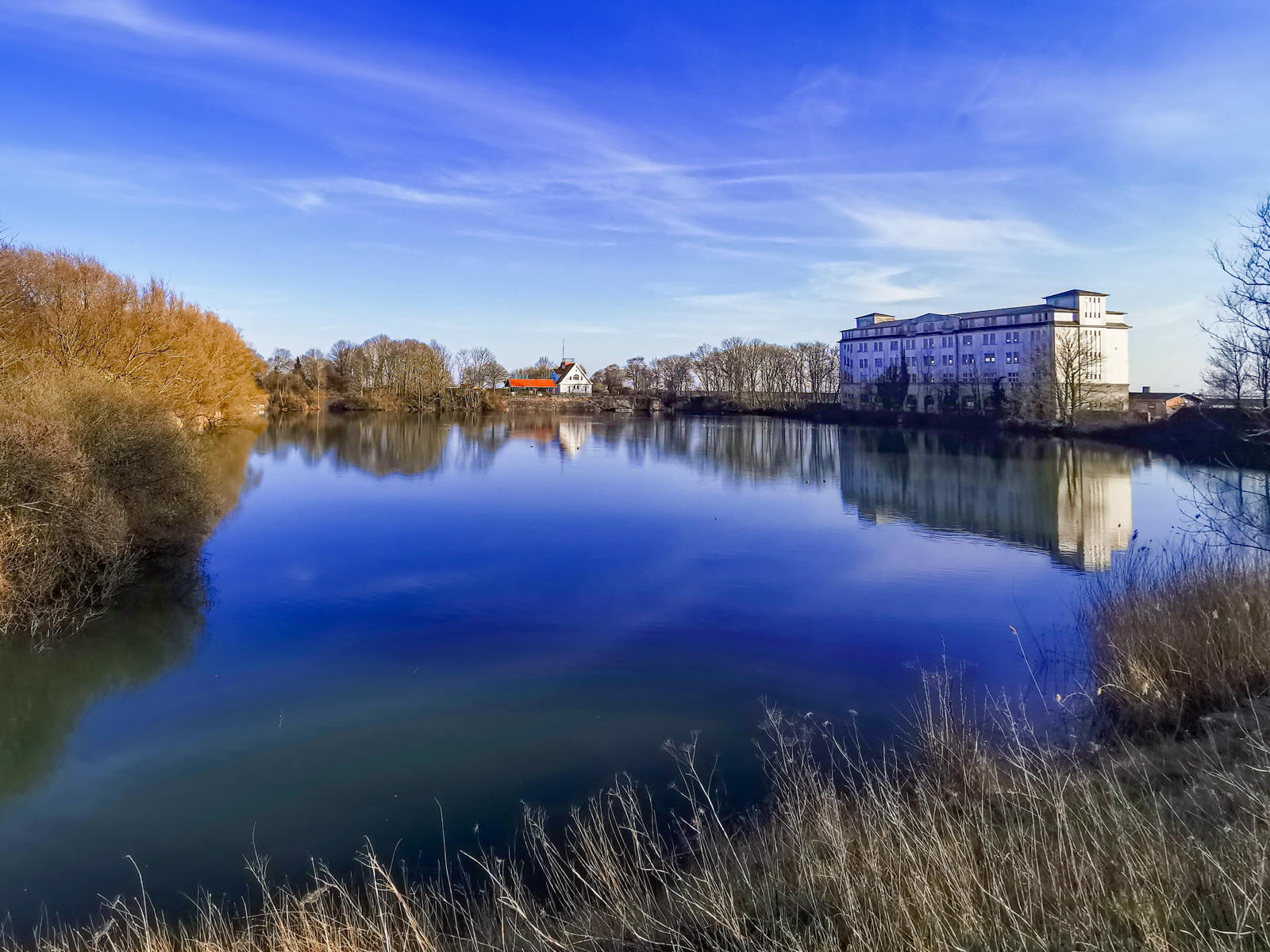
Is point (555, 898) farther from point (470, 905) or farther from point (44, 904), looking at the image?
point (44, 904)

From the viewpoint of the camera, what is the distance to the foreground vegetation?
1202 cm

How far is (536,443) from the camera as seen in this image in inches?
2048

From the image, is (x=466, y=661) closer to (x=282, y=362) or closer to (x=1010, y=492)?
(x=1010, y=492)

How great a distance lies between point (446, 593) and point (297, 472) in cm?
2220

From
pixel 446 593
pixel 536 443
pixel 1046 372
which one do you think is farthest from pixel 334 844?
pixel 1046 372

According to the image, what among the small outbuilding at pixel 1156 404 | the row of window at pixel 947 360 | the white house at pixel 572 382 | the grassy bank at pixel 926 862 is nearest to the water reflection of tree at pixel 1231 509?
the grassy bank at pixel 926 862

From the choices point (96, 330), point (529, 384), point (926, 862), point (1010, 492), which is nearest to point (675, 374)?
point (529, 384)

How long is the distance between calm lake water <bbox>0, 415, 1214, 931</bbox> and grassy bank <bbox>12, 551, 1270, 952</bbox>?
0.78m

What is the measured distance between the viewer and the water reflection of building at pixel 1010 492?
2012cm

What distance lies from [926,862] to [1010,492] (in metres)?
25.8

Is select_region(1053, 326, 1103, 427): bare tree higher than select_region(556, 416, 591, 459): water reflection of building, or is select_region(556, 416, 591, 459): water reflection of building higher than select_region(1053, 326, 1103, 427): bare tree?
select_region(1053, 326, 1103, 427): bare tree

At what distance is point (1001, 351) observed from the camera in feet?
225

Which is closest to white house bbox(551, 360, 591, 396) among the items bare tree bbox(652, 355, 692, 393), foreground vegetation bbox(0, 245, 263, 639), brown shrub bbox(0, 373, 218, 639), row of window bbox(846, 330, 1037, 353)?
bare tree bbox(652, 355, 692, 393)

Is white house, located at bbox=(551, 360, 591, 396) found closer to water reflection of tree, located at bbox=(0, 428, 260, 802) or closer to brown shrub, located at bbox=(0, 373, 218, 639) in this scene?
brown shrub, located at bbox=(0, 373, 218, 639)
